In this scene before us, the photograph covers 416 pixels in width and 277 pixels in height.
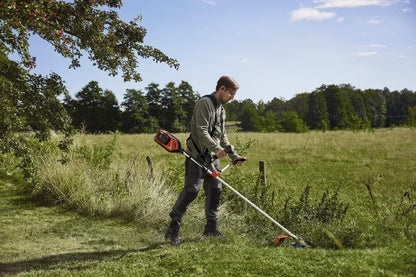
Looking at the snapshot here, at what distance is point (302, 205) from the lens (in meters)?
5.86

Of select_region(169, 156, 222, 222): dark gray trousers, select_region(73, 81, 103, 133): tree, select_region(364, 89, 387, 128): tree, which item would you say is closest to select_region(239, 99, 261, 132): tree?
select_region(73, 81, 103, 133): tree

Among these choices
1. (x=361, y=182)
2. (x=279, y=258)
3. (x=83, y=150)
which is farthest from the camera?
(x=361, y=182)

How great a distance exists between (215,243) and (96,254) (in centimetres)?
158

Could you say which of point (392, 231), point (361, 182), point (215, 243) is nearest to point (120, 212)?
point (215, 243)

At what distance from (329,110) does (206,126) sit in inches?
3096

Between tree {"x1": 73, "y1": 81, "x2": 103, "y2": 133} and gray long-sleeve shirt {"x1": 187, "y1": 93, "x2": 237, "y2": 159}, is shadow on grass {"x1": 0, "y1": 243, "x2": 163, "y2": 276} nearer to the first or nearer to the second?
gray long-sleeve shirt {"x1": 187, "y1": 93, "x2": 237, "y2": 159}

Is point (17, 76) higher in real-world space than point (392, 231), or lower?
higher

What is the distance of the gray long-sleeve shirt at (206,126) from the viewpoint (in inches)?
170

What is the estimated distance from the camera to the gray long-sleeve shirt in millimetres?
4316

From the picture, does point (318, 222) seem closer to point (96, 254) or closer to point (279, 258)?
point (279, 258)

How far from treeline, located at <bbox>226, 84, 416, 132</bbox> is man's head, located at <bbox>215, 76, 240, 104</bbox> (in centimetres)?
4476

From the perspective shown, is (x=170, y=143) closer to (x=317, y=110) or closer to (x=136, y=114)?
(x=136, y=114)

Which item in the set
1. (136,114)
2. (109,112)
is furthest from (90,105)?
(136,114)

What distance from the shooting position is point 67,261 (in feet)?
14.0
